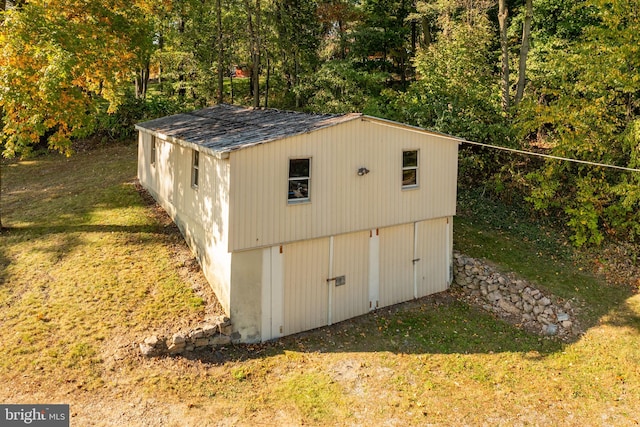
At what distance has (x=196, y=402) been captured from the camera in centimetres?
891

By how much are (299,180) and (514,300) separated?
25.2 ft

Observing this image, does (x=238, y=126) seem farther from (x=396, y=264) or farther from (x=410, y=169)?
(x=396, y=264)

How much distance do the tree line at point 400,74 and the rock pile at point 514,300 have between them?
472cm

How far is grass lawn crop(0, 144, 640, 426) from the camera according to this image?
893 cm

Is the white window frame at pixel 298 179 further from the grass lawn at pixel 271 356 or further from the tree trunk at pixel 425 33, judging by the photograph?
the tree trunk at pixel 425 33

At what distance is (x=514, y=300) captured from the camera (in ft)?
44.8

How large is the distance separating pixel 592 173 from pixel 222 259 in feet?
48.4

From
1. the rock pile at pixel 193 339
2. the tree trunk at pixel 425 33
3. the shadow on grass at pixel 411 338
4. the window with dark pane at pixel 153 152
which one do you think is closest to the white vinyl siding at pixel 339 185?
the rock pile at pixel 193 339

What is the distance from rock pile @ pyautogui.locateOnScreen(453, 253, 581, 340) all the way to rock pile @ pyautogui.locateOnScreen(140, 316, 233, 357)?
303 inches

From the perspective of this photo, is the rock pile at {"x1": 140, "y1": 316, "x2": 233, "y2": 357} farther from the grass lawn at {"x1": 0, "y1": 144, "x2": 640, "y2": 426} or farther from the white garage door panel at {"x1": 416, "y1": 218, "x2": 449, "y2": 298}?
the white garage door panel at {"x1": 416, "y1": 218, "x2": 449, "y2": 298}

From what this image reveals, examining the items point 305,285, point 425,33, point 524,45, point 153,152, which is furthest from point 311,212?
point 425,33

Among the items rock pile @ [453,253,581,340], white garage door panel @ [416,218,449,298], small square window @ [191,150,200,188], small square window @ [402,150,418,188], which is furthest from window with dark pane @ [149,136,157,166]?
rock pile @ [453,253,581,340]

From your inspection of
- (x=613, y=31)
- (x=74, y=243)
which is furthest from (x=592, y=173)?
(x=74, y=243)

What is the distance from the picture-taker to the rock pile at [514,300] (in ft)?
41.8
